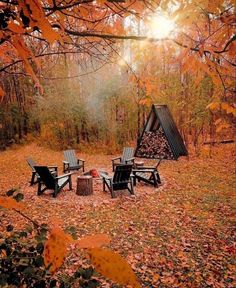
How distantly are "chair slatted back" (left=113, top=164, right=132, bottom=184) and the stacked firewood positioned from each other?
492cm

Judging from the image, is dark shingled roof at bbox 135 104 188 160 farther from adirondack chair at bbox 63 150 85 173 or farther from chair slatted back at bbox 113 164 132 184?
chair slatted back at bbox 113 164 132 184

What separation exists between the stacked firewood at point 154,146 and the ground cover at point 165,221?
180 centimetres

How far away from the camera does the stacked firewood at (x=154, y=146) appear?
12.4m

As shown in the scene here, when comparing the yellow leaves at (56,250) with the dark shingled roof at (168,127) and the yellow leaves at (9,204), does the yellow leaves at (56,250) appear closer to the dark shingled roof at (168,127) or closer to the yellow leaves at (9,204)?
the yellow leaves at (9,204)

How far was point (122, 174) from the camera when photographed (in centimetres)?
757

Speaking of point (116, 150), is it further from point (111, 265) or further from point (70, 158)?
point (111, 265)

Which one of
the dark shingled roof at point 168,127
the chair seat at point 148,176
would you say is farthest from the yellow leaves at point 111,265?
the dark shingled roof at point 168,127

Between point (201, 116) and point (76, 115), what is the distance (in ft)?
21.0

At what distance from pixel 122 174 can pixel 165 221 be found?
1.91 m

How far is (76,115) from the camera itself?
595 inches

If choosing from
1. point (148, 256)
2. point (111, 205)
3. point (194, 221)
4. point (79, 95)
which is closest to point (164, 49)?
point (148, 256)

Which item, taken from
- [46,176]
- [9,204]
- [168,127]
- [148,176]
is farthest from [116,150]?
[9,204]

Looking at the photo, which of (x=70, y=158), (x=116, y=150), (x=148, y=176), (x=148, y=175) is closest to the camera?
(x=148, y=176)

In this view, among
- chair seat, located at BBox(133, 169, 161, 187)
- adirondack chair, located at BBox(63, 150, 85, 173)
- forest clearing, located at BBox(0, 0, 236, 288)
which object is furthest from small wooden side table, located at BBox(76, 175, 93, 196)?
adirondack chair, located at BBox(63, 150, 85, 173)
